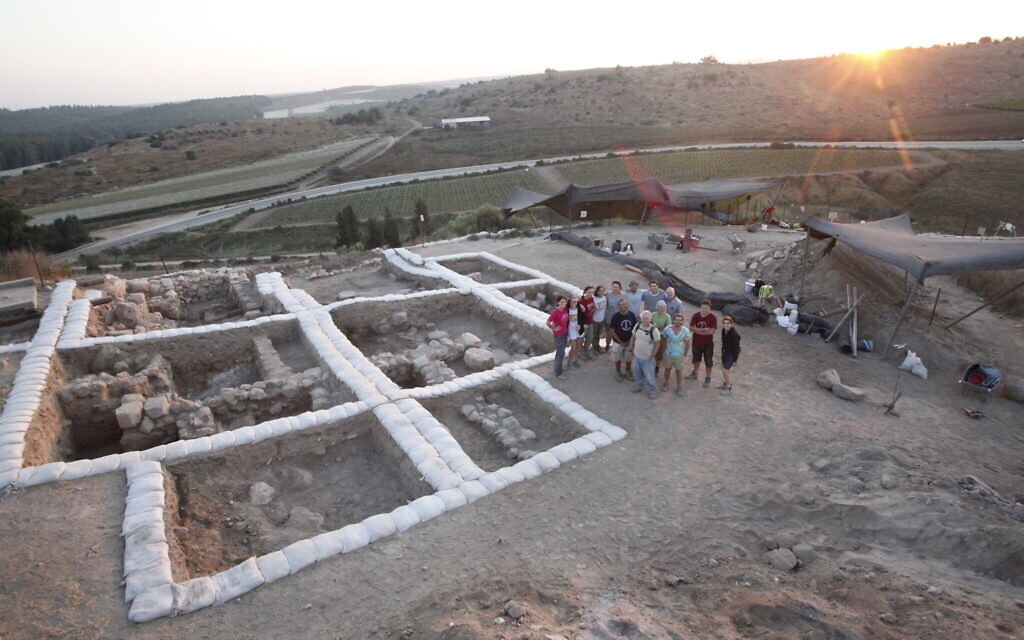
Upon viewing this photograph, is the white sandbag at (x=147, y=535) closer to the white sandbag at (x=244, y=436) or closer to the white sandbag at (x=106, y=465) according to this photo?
the white sandbag at (x=106, y=465)

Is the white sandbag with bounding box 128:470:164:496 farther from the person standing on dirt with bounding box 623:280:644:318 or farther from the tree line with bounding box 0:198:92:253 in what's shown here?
the tree line with bounding box 0:198:92:253

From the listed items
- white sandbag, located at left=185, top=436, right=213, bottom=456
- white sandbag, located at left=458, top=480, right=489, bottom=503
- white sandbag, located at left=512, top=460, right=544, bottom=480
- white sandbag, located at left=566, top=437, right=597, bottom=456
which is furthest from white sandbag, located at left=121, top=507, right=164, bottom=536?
white sandbag, located at left=566, top=437, right=597, bottom=456

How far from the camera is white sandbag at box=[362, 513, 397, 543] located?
5.64m

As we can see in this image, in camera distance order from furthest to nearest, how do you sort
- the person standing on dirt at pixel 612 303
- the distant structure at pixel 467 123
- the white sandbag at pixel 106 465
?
the distant structure at pixel 467 123 < the person standing on dirt at pixel 612 303 < the white sandbag at pixel 106 465

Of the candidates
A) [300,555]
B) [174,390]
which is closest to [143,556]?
[300,555]

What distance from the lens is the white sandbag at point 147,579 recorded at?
4867mm

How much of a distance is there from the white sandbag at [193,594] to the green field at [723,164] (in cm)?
4136

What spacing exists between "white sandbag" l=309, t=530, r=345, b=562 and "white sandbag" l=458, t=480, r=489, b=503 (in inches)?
55.5

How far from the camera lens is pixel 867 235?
11.1 meters

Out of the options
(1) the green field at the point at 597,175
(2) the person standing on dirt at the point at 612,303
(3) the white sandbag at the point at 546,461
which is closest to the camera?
(3) the white sandbag at the point at 546,461

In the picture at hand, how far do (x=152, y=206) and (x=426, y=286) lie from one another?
52780 mm

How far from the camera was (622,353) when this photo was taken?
891 cm

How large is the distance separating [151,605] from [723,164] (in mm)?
46823

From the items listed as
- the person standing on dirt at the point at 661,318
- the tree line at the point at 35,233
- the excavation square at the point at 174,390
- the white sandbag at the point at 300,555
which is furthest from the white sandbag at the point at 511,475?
the tree line at the point at 35,233
